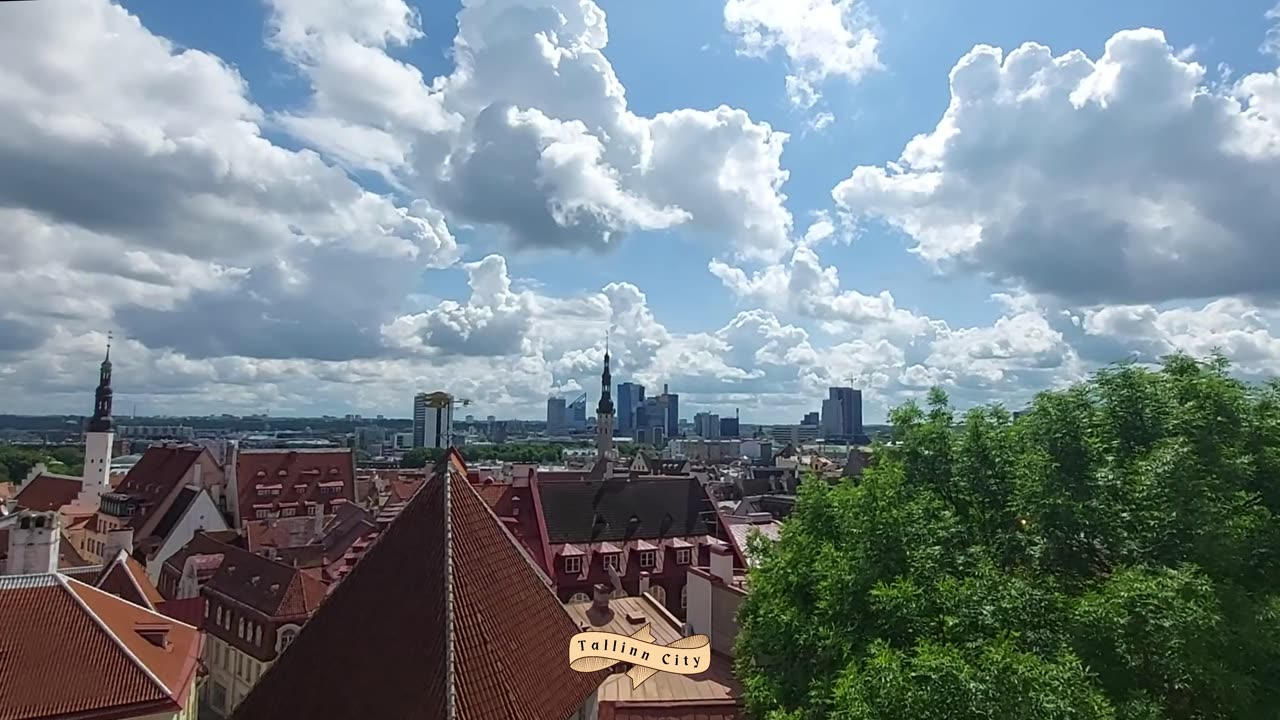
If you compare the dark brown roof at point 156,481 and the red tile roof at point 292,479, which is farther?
the red tile roof at point 292,479

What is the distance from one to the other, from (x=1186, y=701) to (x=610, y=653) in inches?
383

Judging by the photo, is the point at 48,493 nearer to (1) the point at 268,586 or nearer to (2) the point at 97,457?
(2) the point at 97,457

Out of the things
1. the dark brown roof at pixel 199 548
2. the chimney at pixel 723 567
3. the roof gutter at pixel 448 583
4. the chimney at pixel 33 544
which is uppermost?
the roof gutter at pixel 448 583

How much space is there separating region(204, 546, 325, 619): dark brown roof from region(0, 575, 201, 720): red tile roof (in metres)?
13.7

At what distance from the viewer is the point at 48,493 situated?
74.8 meters

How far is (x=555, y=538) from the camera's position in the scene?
45.6 metres

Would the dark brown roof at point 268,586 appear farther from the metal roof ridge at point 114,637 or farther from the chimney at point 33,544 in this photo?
the metal roof ridge at point 114,637

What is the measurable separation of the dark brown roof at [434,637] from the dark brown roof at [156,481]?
57.2 m

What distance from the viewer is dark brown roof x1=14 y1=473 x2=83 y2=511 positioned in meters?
72.9

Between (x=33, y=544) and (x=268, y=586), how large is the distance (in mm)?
13399

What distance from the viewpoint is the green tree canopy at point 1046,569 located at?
39.7 ft

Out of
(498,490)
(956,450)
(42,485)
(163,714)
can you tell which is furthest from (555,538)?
(42,485)

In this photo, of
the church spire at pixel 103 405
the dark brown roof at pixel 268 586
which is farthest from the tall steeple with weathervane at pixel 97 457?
the dark brown roof at pixel 268 586

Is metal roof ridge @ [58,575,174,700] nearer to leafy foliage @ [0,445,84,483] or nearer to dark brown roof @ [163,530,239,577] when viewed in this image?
dark brown roof @ [163,530,239,577]
